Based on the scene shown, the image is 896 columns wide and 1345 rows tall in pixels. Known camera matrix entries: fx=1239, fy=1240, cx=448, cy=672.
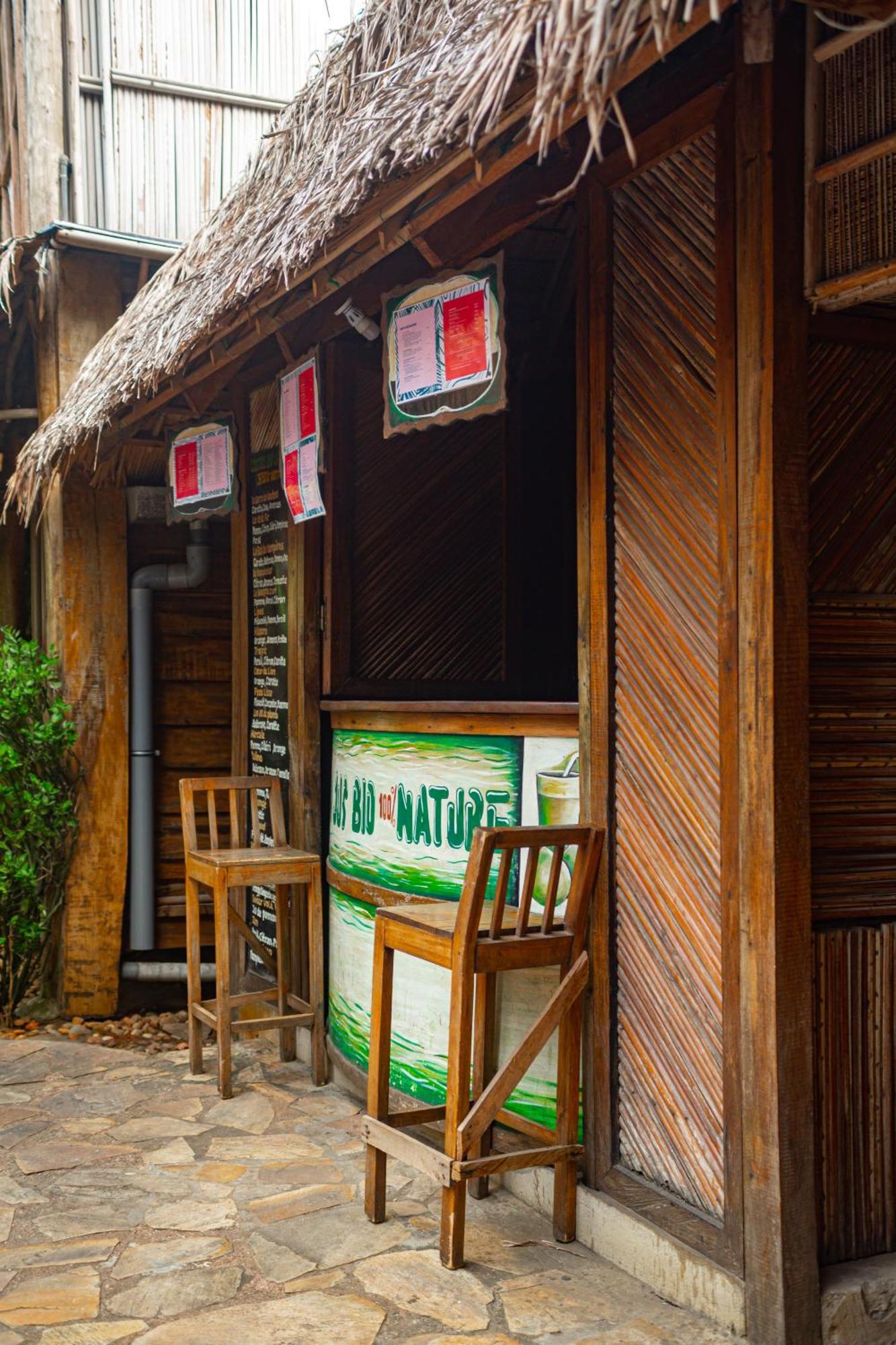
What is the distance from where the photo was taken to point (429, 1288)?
10.6 ft

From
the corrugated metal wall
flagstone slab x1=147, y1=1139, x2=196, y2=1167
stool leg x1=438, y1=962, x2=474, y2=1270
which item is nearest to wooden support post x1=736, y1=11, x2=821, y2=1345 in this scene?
stool leg x1=438, y1=962, x2=474, y2=1270

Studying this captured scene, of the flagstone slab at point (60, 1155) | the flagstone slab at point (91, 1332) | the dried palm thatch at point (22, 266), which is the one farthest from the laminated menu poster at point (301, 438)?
the flagstone slab at point (91, 1332)

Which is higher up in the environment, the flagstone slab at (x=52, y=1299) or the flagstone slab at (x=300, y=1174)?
the flagstone slab at (x=52, y=1299)

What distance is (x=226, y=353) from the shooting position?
486 cm

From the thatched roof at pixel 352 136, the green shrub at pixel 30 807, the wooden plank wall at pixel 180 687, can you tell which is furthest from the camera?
the wooden plank wall at pixel 180 687

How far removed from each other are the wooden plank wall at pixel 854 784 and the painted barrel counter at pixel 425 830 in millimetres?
934

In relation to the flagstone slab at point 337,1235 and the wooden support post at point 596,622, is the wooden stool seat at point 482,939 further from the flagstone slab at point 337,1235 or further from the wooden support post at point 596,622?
the flagstone slab at point 337,1235

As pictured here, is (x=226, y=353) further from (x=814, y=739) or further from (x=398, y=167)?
(x=814, y=739)

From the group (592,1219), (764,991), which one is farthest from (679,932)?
(592,1219)

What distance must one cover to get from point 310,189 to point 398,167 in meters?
0.82

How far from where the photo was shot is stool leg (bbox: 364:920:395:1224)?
3652mm

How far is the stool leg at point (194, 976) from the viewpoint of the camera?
536 centimetres

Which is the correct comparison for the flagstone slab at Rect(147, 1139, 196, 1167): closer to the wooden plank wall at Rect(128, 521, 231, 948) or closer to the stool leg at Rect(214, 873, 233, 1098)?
the stool leg at Rect(214, 873, 233, 1098)

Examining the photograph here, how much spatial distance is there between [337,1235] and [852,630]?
7.32 feet
